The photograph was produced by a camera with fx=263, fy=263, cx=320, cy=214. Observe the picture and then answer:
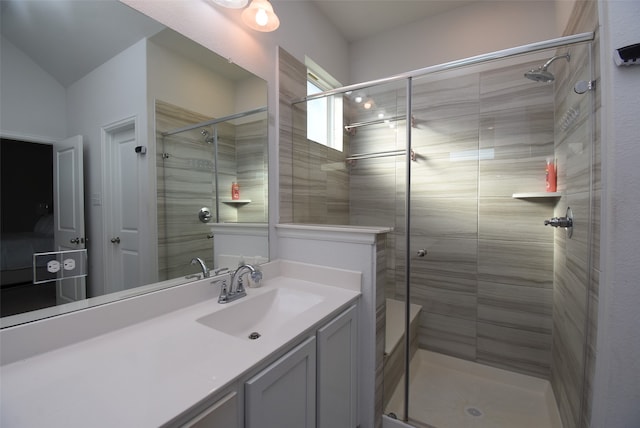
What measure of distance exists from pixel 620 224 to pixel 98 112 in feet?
6.31

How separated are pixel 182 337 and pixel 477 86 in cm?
245

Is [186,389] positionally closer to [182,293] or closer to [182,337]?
[182,337]

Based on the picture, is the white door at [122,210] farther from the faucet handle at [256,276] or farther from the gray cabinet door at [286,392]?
the gray cabinet door at [286,392]

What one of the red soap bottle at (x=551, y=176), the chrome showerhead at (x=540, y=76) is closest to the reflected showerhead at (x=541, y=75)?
the chrome showerhead at (x=540, y=76)

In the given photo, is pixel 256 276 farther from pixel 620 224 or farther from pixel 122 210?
pixel 620 224

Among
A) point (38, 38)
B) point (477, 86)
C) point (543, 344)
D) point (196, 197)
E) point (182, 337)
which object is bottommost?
point (543, 344)

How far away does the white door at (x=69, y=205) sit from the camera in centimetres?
90

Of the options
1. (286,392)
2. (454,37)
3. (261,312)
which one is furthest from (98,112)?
(454,37)

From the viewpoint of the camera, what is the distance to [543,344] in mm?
1880

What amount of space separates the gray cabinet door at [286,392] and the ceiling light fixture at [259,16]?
1.60m

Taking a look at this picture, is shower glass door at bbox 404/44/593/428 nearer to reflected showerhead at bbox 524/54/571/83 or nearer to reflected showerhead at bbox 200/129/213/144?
reflected showerhead at bbox 524/54/571/83

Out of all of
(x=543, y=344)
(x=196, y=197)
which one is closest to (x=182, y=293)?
(x=196, y=197)

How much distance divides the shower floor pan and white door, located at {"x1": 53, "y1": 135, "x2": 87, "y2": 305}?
1664 mm

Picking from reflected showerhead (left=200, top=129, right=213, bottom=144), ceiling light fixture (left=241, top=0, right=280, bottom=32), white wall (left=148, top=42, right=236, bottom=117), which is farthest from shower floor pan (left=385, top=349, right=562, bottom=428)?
ceiling light fixture (left=241, top=0, right=280, bottom=32)
